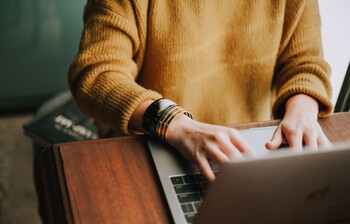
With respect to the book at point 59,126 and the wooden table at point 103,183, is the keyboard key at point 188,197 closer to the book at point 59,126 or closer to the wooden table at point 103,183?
the wooden table at point 103,183

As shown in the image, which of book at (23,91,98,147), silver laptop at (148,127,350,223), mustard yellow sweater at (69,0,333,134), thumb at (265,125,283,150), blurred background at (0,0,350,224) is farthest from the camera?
blurred background at (0,0,350,224)

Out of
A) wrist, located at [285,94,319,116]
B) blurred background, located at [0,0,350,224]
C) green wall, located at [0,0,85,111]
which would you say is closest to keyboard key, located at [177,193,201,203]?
wrist, located at [285,94,319,116]

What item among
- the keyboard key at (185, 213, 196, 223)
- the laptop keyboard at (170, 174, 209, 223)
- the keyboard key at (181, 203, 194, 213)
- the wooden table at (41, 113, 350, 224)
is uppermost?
the laptop keyboard at (170, 174, 209, 223)

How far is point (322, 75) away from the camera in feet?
3.00

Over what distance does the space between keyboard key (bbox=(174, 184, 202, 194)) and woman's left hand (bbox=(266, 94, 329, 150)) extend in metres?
0.15

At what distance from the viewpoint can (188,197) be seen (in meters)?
0.61

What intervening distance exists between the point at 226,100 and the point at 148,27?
305mm

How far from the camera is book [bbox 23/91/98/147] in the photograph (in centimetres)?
141

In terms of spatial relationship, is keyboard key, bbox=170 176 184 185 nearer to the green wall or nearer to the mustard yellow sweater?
the mustard yellow sweater

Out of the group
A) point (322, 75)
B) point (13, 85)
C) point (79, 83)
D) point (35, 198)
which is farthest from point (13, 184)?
point (322, 75)

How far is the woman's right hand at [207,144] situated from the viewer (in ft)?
2.10

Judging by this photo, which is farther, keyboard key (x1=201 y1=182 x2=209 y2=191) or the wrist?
the wrist

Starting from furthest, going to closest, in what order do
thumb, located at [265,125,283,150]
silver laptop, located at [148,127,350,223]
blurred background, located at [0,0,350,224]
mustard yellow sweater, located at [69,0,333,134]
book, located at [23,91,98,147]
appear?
1. blurred background, located at [0,0,350,224]
2. book, located at [23,91,98,147]
3. mustard yellow sweater, located at [69,0,333,134]
4. thumb, located at [265,125,283,150]
5. silver laptop, located at [148,127,350,223]

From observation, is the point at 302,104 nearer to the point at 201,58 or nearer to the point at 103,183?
the point at 201,58
